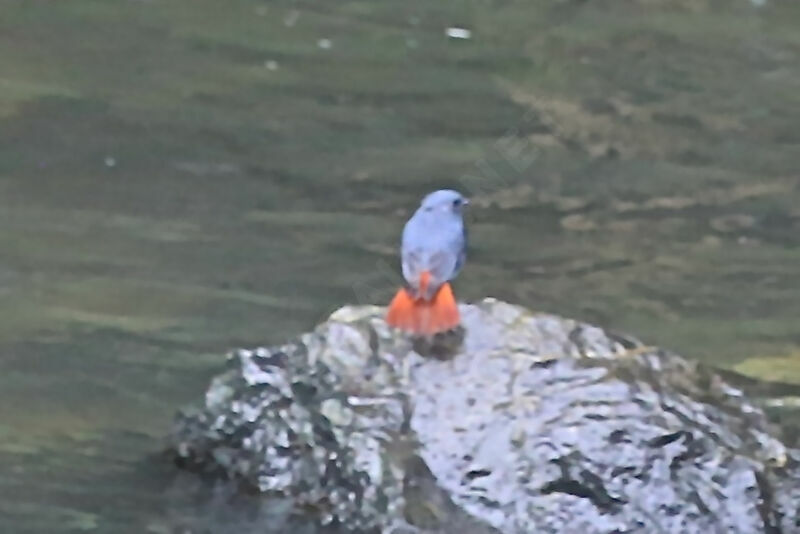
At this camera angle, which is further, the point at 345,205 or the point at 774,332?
the point at 345,205

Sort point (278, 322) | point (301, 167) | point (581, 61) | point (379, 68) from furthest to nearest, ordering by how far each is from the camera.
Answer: point (581, 61), point (379, 68), point (301, 167), point (278, 322)

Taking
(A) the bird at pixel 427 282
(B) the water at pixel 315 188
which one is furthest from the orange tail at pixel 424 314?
(B) the water at pixel 315 188

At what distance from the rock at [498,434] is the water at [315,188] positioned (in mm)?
404

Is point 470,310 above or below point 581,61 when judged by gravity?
below

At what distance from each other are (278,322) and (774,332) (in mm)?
2219

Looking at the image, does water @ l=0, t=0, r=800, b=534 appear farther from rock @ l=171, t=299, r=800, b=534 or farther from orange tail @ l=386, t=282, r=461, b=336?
orange tail @ l=386, t=282, r=461, b=336

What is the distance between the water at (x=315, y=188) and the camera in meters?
6.18

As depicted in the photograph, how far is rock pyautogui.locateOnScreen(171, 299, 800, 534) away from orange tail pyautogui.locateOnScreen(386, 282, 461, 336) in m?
0.05

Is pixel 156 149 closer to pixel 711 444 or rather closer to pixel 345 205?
pixel 345 205

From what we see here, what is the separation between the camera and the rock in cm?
463

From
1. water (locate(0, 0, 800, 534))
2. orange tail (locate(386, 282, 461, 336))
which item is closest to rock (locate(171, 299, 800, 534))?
orange tail (locate(386, 282, 461, 336))

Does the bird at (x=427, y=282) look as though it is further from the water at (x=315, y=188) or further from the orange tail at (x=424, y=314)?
the water at (x=315, y=188)

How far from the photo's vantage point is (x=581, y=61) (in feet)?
37.8

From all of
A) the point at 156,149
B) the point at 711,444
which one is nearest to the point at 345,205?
the point at 156,149
